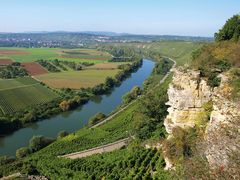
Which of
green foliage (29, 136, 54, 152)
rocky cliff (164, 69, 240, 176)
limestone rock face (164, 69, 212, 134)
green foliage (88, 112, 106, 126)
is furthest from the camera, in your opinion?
green foliage (88, 112, 106, 126)

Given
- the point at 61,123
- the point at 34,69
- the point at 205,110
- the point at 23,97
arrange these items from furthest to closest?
1. the point at 34,69
2. the point at 23,97
3. the point at 61,123
4. the point at 205,110

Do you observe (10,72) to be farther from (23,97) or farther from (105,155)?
(105,155)

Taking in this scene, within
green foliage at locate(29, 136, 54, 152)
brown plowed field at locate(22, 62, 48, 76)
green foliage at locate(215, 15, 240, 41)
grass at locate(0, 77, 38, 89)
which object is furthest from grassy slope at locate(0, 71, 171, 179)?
brown plowed field at locate(22, 62, 48, 76)

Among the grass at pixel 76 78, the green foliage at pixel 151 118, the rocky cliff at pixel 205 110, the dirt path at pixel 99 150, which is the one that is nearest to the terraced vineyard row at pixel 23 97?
the grass at pixel 76 78

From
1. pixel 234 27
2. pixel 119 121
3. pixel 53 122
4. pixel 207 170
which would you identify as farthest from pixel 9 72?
pixel 207 170

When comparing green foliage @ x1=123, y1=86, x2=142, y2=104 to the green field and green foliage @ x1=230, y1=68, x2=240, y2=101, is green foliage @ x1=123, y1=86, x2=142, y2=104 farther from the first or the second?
the green field

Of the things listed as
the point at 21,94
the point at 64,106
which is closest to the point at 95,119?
the point at 64,106

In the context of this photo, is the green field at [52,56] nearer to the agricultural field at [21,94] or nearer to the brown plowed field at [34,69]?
the brown plowed field at [34,69]
